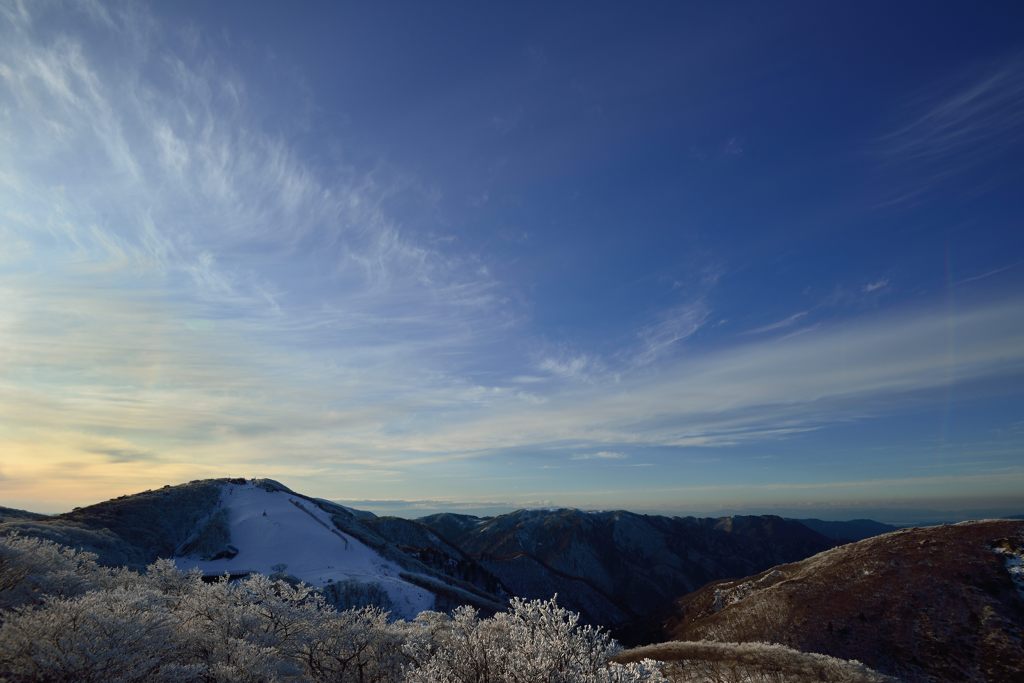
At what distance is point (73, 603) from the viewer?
31.0m

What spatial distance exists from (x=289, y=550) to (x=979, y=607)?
12481 centimetres

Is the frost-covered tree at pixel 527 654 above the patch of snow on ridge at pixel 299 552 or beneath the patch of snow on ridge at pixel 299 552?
above

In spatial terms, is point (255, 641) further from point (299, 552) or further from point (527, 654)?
point (299, 552)

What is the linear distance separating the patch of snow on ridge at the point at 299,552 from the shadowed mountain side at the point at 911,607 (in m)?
59.9

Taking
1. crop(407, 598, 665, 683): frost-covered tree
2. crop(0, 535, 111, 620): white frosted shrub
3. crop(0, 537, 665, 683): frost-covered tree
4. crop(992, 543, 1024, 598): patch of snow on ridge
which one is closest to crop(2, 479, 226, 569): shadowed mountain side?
crop(0, 535, 111, 620): white frosted shrub

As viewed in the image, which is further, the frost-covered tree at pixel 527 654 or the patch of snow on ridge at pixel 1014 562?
the patch of snow on ridge at pixel 1014 562

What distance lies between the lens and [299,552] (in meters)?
113

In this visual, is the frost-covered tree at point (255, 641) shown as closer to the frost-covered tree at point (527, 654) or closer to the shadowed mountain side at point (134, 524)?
the frost-covered tree at point (527, 654)

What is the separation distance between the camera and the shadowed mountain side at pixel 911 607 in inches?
2047

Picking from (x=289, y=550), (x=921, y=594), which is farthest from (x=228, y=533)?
(x=921, y=594)

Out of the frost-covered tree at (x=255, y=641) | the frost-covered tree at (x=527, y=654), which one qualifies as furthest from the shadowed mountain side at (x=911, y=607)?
the frost-covered tree at (x=527, y=654)

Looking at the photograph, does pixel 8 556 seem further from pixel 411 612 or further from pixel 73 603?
pixel 411 612

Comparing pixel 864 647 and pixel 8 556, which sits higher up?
pixel 8 556

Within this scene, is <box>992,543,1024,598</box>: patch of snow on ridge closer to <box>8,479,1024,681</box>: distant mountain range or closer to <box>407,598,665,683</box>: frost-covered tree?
<box>8,479,1024,681</box>: distant mountain range
